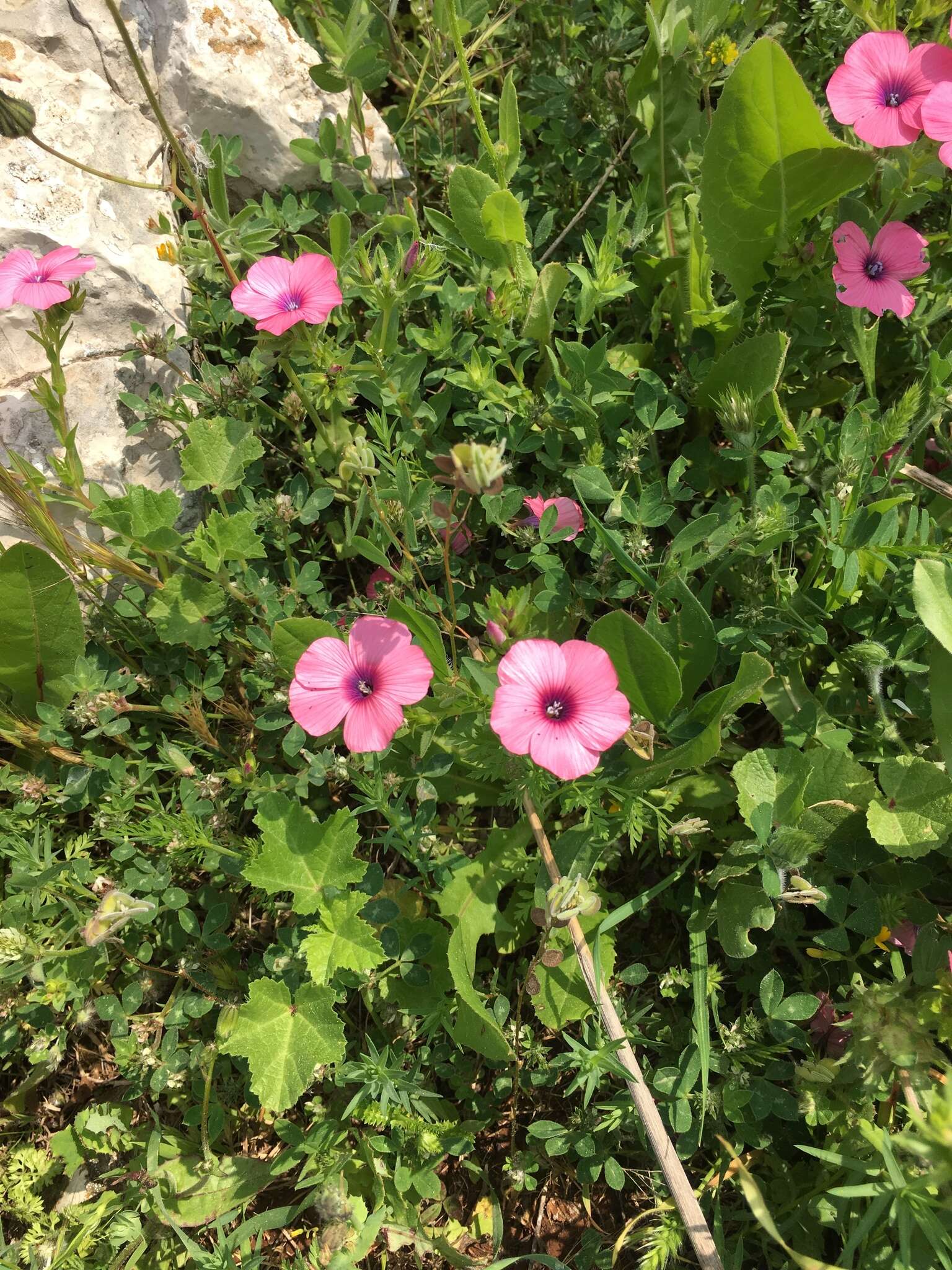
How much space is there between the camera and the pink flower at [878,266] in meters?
2.27

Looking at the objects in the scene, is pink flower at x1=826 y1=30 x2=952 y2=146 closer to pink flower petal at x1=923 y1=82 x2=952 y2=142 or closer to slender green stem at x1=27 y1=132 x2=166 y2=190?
pink flower petal at x1=923 y1=82 x2=952 y2=142

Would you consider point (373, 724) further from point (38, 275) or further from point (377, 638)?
point (38, 275)

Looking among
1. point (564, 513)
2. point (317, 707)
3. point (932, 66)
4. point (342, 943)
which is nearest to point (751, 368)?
point (564, 513)

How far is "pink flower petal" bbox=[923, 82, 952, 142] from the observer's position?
2053 millimetres

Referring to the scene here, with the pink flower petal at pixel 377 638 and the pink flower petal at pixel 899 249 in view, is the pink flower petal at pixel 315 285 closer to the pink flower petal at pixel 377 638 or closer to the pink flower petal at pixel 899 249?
the pink flower petal at pixel 377 638

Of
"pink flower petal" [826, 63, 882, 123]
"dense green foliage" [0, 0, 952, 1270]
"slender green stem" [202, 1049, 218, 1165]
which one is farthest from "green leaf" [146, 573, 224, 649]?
"pink flower petal" [826, 63, 882, 123]

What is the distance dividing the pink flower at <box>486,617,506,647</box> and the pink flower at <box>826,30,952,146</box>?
1558 mm

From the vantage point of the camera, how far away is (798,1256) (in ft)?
5.16

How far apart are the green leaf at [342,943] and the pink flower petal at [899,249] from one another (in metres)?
2.13

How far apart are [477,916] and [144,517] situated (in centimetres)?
136

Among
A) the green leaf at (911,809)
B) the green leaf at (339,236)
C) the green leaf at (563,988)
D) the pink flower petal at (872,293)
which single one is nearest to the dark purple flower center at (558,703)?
the green leaf at (563,988)

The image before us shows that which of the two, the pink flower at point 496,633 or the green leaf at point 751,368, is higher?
the green leaf at point 751,368

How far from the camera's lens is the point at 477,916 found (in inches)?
87.9

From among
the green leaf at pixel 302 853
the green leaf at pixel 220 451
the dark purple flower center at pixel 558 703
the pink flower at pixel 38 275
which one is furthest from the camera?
the green leaf at pixel 220 451
